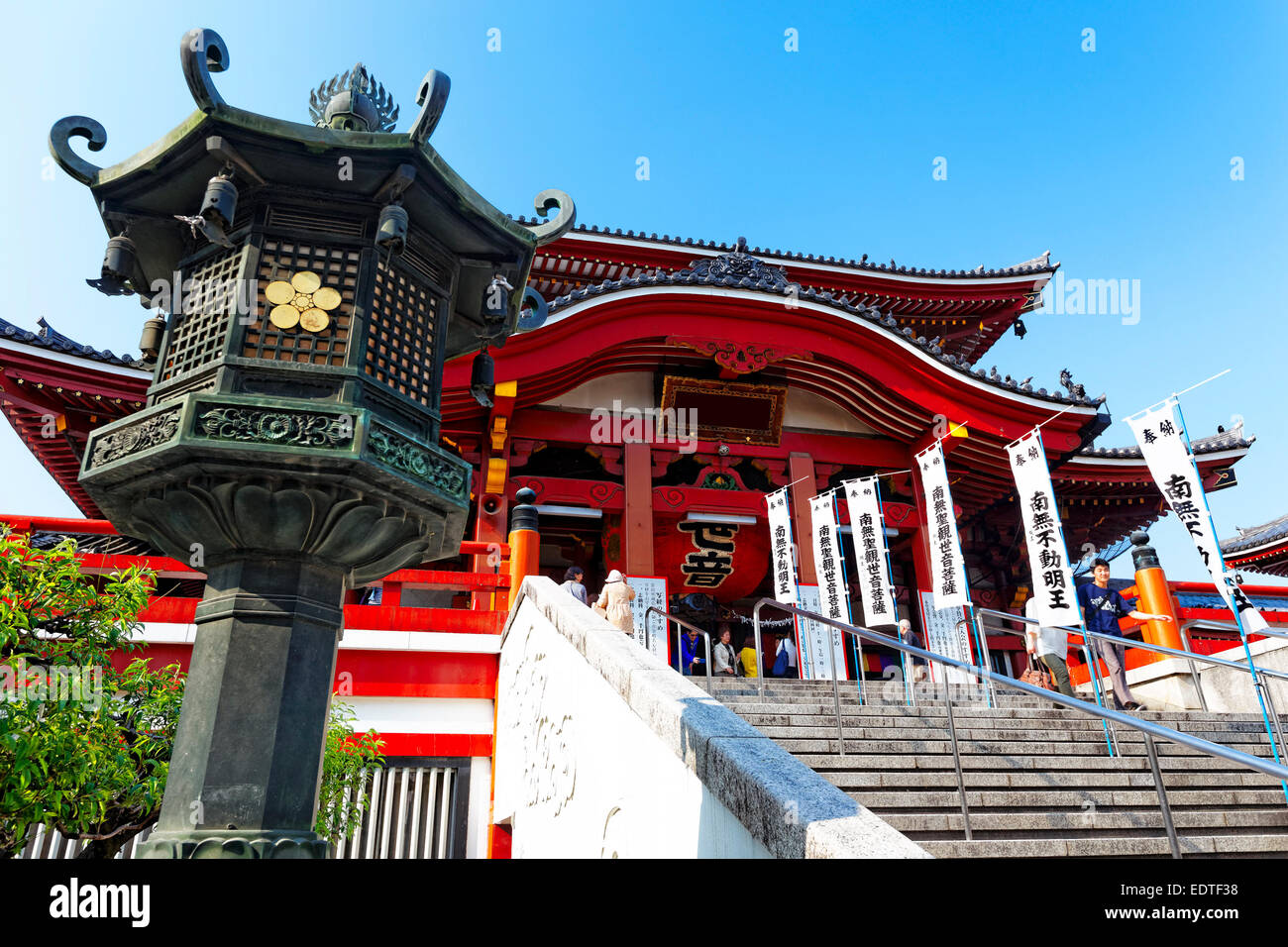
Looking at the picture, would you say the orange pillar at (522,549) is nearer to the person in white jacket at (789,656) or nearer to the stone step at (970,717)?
the stone step at (970,717)

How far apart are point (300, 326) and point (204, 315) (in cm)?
51

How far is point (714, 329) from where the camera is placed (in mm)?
12844

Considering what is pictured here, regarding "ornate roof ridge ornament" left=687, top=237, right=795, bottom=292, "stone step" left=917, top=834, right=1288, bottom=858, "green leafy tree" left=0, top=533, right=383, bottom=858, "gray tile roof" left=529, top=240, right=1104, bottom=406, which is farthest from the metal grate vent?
"ornate roof ridge ornament" left=687, top=237, right=795, bottom=292

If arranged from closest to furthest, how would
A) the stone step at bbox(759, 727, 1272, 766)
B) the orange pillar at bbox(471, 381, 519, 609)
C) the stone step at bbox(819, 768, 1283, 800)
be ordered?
1. the stone step at bbox(819, 768, 1283, 800)
2. the stone step at bbox(759, 727, 1272, 766)
3. the orange pillar at bbox(471, 381, 519, 609)

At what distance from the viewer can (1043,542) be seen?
365 inches

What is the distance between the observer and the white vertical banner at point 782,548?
1176cm

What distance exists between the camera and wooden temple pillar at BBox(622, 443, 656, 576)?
39.2ft

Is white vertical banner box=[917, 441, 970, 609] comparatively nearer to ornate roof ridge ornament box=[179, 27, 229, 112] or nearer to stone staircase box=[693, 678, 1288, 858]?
stone staircase box=[693, 678, 1288, 858]

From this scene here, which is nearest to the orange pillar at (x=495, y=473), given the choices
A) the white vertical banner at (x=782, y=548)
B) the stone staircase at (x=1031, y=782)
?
the white vertical banner at (x=782, y=548)

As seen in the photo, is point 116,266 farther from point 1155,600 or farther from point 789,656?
point 1155,600

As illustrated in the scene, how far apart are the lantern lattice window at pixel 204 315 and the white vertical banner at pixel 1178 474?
340 inches

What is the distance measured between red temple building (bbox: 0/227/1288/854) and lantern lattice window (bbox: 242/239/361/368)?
631 centimetres

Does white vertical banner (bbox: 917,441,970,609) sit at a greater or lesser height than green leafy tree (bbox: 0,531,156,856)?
greater
